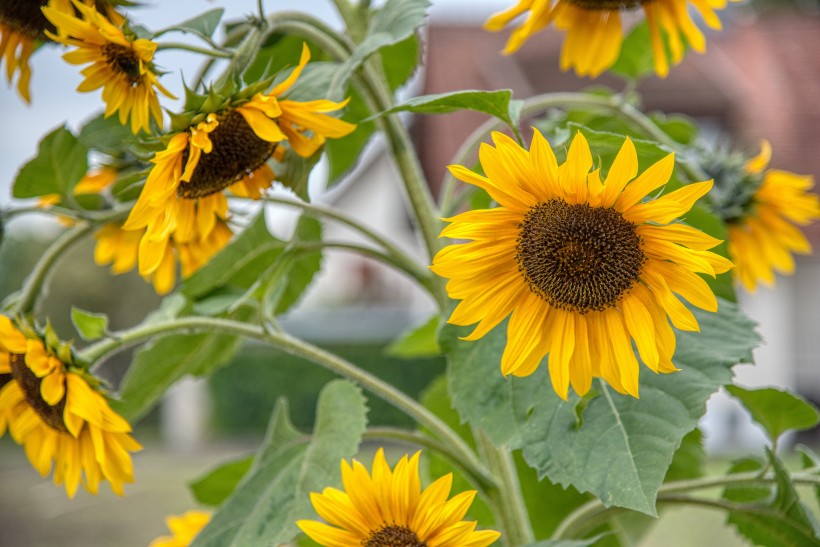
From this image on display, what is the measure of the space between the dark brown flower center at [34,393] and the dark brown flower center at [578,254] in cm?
31

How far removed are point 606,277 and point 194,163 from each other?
0.23 metres

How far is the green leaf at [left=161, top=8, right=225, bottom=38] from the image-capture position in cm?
58

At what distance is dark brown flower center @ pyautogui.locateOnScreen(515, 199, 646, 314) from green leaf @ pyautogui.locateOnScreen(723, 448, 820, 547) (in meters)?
0.17

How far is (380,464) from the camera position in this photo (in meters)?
0.56

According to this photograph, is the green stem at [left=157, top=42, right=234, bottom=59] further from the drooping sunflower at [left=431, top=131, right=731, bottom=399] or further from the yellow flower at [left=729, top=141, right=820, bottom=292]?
the yellow flower at [left=729, top=141, right=820, bottom=292]

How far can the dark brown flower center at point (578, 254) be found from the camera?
1.72ft

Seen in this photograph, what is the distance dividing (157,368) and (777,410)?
1.50ft

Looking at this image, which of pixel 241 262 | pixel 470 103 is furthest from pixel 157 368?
pixel 470 103

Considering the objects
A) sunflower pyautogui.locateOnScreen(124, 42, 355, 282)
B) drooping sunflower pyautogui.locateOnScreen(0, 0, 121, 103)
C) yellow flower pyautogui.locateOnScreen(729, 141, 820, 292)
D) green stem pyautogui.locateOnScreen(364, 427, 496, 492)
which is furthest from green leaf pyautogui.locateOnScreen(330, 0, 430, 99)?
yellow flower pyautogui.locateOnScreen(729, 141, 820, 292)

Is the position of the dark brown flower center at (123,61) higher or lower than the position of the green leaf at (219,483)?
higher

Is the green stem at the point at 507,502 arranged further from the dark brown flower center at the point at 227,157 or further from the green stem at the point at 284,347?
the dark brown flower center at the point at 227,157

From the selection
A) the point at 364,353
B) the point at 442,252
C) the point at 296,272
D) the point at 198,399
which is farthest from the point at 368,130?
the point at 198,399

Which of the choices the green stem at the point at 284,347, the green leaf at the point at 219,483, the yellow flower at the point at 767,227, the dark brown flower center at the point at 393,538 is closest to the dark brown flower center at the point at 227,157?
the green stem at the point at 284,347

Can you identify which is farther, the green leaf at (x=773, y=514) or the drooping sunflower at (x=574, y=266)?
the green leaf at (x=773, y=514)
